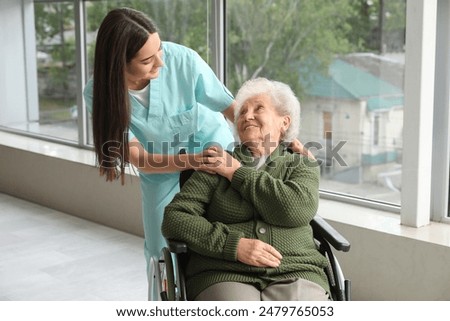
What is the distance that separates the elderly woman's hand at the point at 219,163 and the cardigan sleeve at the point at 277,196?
29 millimetres

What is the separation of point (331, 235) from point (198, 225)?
16.0 inches

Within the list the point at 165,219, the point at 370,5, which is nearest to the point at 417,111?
the point at 370,5

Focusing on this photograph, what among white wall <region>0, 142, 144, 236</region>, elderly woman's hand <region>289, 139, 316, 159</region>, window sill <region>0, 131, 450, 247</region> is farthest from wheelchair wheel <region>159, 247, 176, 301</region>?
white wall <region>0, 142, 144, 236</region>

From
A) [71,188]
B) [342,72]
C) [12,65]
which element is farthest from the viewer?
[12,65]

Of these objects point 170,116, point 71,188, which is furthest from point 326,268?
point 71,188

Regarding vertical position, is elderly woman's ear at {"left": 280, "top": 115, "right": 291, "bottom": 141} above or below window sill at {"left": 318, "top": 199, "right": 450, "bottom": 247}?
above

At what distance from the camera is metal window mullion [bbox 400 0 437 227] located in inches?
120

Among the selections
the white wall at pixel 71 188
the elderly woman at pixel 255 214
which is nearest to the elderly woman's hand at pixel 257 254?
the elderly woman at pixel 255 214

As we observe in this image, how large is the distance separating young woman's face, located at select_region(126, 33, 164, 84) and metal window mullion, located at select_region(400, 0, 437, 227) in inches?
43.2

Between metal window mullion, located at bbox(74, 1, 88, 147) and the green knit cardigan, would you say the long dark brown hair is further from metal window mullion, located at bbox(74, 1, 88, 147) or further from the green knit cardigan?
metal window mullion, located at bbox(74, 1, 88, 147)

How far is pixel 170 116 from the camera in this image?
2.71m

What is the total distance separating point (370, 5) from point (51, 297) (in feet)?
6.51

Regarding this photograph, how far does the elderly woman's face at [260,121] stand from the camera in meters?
2.41

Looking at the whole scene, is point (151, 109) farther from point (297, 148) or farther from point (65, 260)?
point (65, 260)
